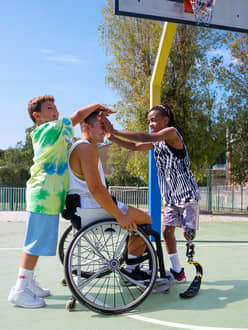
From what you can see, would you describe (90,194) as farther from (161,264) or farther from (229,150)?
(229,150)

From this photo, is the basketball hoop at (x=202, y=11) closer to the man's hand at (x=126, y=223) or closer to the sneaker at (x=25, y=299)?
the man's hand at (x=126, y=223)

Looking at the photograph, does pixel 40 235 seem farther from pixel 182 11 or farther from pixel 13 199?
pixel 13 199

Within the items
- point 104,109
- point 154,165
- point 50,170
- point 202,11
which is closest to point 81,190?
point 50,170

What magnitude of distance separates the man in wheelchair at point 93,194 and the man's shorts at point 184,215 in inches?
21.7

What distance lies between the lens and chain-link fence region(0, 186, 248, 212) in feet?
A: 50.6

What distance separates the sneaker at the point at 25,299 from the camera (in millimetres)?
2918

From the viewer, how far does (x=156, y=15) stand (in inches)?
217

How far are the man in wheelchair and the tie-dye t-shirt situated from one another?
84 millimetres

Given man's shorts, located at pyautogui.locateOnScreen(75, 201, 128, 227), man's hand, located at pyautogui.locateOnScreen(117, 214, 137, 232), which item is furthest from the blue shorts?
man's hand, located at pyautogui.locateOnScreen(117, 214, 137, 232)

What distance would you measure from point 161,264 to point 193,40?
11.5 meters

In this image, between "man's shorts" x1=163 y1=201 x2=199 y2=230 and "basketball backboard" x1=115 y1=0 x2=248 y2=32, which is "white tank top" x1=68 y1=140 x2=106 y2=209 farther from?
"basketball backboard" x1=115 y1=0 x2=248 y2=32

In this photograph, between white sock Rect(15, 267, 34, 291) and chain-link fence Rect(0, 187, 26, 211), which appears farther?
chain-link fence Rect(0, 187, 26, 211)

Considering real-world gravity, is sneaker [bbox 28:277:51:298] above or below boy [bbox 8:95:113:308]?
below

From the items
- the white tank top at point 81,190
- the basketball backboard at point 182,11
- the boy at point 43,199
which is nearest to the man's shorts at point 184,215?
the white tank top at point 81,190
